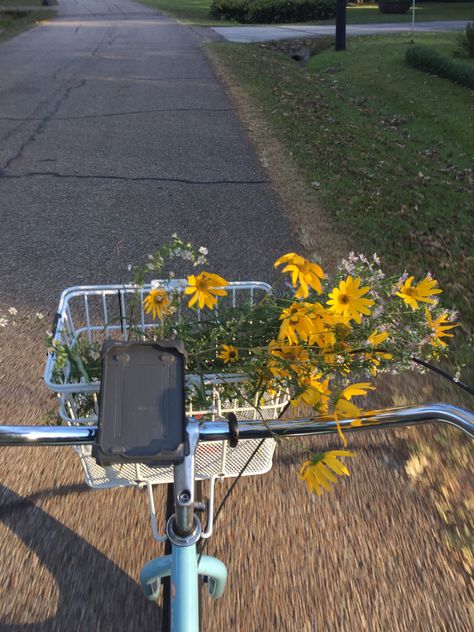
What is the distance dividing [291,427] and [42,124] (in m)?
8.29

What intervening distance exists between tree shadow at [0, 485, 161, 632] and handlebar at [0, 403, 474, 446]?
1.15 metres

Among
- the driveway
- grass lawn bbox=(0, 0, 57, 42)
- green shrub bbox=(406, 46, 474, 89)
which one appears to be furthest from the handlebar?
grass lawn bbox=(0, 0, 57, 42)

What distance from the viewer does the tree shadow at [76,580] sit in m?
1.91

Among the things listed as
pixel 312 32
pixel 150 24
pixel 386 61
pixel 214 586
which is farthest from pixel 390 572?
pixel 150 24

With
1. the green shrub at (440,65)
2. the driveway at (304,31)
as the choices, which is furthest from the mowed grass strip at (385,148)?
the driveway at (304,31)

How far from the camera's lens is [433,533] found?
2236mm

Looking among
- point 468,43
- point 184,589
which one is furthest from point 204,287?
point 468,43

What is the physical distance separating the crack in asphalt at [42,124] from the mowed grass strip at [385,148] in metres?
3.32

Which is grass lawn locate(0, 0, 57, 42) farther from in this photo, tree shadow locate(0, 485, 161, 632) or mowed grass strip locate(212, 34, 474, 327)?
tree shadow locate(0, 485, 161, 632)

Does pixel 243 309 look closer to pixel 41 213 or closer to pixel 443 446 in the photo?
pixel 443 446

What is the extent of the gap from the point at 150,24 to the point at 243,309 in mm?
26729

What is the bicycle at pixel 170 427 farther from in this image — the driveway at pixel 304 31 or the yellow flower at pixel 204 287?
the driveway at pixel 304 31

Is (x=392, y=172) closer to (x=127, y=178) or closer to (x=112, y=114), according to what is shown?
(x=127, y=178)

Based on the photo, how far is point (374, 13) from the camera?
92.7ft
